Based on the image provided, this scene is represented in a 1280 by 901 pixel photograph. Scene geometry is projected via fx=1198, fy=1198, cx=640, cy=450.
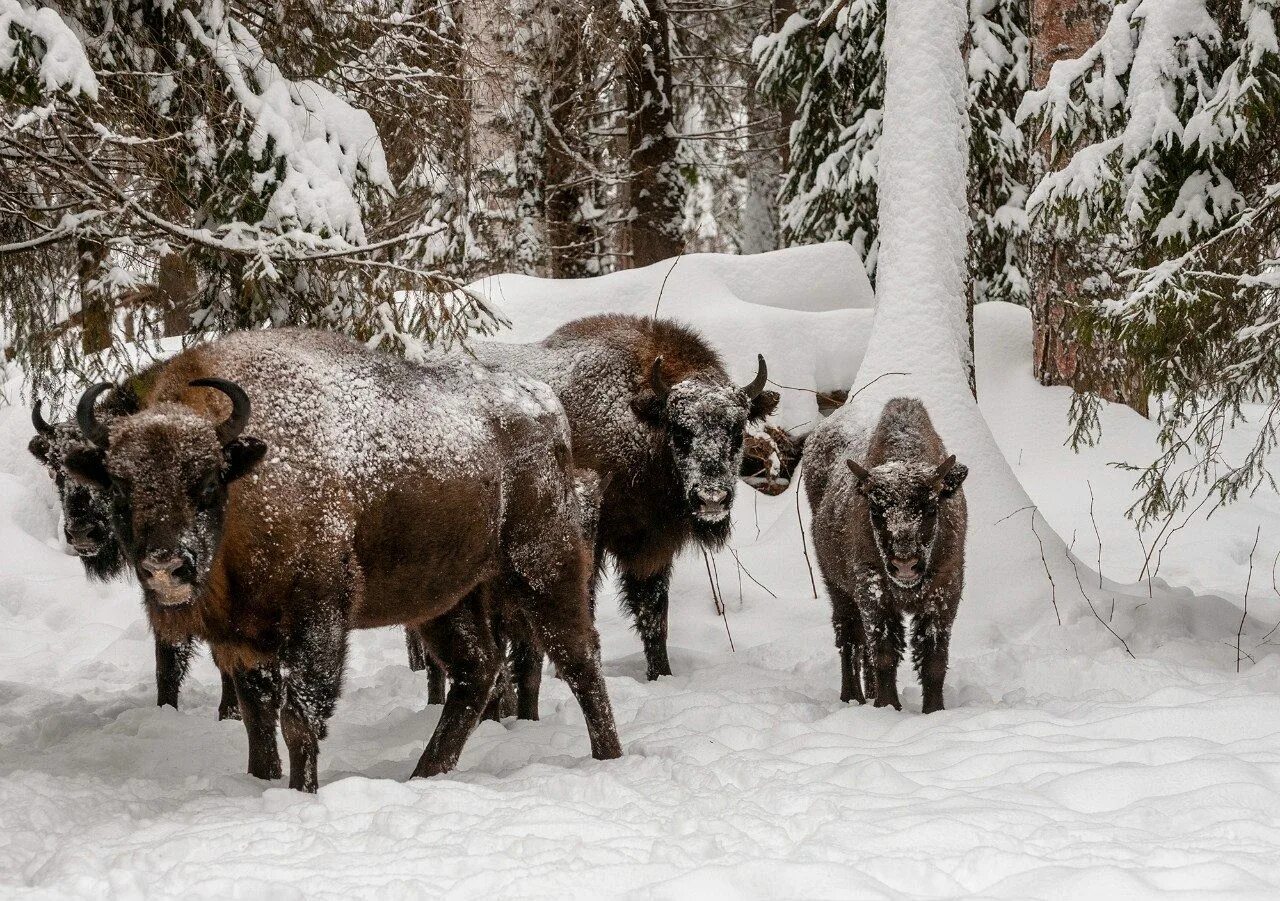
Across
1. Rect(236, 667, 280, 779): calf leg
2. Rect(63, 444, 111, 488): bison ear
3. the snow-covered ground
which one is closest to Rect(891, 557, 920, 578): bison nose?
the snow-covered ground

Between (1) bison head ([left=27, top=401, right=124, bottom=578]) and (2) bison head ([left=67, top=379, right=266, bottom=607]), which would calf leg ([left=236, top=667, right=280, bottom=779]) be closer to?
(2) bison head ([left=67, top=379, right=266, bottom=607])

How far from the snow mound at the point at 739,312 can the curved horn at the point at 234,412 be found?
21.5 ft

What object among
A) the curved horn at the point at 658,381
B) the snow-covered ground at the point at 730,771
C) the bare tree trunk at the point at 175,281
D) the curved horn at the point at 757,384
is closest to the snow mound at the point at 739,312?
the snow-covered ground at the point at 730,771

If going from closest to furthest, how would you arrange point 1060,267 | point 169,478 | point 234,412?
point 169,478 < point 234,412 < point 1060,267

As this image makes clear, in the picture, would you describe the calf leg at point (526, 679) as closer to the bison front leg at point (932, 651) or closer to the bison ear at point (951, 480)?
the bison front leg at point (932, 651)

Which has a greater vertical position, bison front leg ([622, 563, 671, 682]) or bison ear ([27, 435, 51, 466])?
bison ear ([27, 435, 51, 466])

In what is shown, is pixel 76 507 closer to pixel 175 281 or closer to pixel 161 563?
pixel 175 281

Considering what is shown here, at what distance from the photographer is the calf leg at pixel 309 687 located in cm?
491

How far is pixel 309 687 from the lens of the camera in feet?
16.2

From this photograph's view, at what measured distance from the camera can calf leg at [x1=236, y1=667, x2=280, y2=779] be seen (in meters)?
5.16

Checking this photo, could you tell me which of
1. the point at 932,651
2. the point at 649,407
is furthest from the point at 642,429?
the point at 932,651

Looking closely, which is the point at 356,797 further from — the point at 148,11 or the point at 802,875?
the point at 148,11

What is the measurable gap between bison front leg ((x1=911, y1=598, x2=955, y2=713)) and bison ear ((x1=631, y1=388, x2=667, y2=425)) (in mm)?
2252

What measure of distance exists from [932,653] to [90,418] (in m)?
4.40
